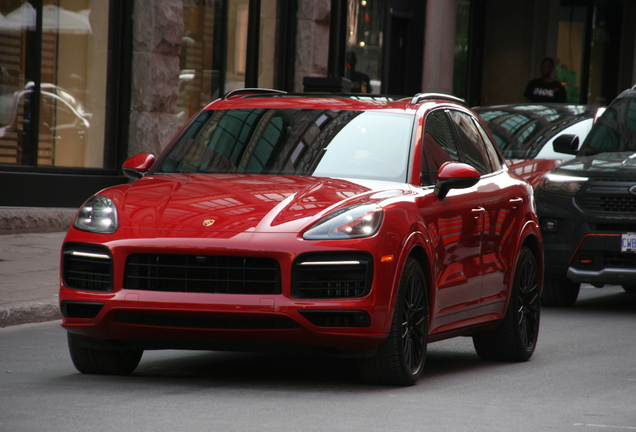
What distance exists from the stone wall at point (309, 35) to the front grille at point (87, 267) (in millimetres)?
13181

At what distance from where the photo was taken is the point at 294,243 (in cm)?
625

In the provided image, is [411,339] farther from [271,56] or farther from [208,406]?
[271,56]

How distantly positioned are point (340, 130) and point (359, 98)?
0.55 meters

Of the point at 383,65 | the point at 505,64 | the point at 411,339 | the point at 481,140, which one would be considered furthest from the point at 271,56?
the point at 411,339

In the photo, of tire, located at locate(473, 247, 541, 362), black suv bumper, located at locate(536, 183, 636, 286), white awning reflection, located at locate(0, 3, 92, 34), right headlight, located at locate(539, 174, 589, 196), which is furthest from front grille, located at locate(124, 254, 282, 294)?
white awning reflection, located at locate(0, 3, 92, 34)

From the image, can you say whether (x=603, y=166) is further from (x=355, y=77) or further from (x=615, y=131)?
(x=355, y=77)

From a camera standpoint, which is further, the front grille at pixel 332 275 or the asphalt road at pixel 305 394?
the front grille at pixel 332 275

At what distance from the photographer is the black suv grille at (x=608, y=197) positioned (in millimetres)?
11016

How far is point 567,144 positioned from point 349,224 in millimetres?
6305

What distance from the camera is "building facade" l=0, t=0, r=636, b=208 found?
1495 cm

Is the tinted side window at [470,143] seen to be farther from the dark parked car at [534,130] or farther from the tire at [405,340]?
the dark parked car at [534,130]

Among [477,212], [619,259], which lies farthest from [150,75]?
[477,212]

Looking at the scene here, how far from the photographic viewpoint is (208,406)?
6.00m

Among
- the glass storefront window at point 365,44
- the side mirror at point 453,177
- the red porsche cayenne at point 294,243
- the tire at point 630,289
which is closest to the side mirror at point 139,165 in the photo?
the red porsche cayenne at point 294,243
